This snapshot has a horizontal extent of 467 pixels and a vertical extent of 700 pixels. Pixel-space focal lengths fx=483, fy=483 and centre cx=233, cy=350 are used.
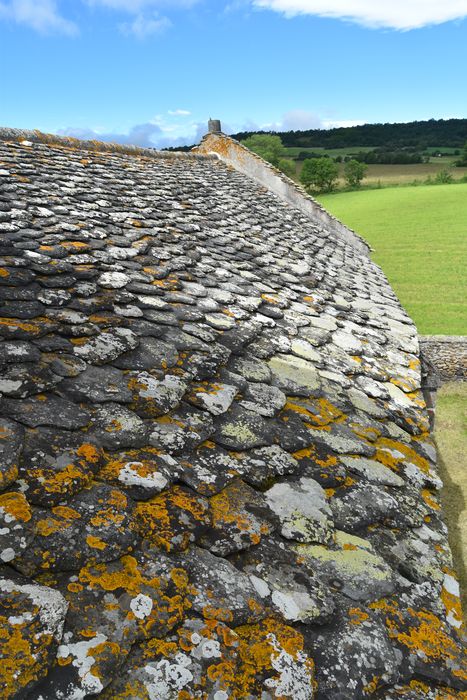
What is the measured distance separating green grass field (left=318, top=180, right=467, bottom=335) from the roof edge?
22.5 feet

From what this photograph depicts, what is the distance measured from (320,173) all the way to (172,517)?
8014 centimetres

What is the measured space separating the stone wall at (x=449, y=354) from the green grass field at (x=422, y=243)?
3567 mm

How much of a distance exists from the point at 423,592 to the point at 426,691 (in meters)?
0.48

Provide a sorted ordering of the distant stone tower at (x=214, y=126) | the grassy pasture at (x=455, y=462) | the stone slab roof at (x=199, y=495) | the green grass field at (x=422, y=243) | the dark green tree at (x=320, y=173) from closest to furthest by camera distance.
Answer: the stone slab roof at (x=199, y=495), the grassy pasture at (x=455, y=462), the distant stone tower at (x=214, y=126), the green grass field at (x=422, y=243), the dark green tree at (x=320, y=173)

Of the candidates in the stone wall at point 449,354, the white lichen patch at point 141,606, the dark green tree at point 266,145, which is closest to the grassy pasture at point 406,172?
the dark green tree at point 266,145

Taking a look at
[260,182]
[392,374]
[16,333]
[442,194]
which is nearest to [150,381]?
[16,333]

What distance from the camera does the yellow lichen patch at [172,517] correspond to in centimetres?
193

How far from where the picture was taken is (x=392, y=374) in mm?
4449

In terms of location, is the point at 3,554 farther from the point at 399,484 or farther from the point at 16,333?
the point at 399,484

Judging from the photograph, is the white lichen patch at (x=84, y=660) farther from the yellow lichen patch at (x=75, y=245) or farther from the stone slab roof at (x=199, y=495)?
the yellow lichen patch at (x=75, y=245)

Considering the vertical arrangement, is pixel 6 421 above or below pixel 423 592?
above

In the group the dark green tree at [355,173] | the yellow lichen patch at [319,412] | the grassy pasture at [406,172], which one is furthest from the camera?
the dark green tree at [355,173]

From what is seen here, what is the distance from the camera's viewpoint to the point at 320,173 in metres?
75.7

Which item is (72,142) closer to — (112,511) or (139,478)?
(139,478)
